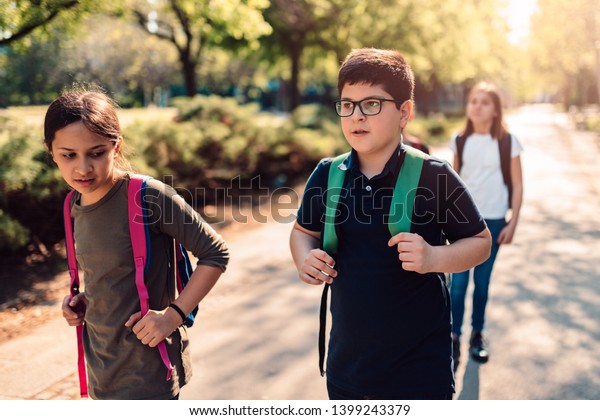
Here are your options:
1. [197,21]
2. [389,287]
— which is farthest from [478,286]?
[197,21]

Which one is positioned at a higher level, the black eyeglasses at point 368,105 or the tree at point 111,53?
the tree at point 111,53

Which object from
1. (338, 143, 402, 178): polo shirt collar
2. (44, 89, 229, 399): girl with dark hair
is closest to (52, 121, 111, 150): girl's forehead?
(44, 89, 229, 399): girl with dark hair

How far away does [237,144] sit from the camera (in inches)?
437

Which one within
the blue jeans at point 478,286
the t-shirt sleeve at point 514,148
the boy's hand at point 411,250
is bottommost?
the blue jeans at point 478,286

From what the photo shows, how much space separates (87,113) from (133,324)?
0.79 m

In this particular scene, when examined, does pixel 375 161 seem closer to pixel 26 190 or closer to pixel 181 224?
pixel 181 224

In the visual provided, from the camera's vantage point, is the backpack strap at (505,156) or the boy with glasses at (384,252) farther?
the backpack strap at (505,156)

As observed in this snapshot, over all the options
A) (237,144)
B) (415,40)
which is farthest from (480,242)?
(415,40)

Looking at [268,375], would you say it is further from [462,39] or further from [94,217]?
[462,39]

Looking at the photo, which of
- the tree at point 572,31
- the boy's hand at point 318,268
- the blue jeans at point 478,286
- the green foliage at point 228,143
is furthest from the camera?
the tree at point 572,31

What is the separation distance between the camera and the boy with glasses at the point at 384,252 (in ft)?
6.86

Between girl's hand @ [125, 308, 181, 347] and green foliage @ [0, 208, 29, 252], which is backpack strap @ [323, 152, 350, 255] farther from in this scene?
green foliage @ [0, 208, 29, 252]

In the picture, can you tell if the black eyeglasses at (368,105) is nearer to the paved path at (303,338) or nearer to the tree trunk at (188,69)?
the paved path at (303,338)

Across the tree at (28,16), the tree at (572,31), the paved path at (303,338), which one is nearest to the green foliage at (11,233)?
the paved path at (303,338)
